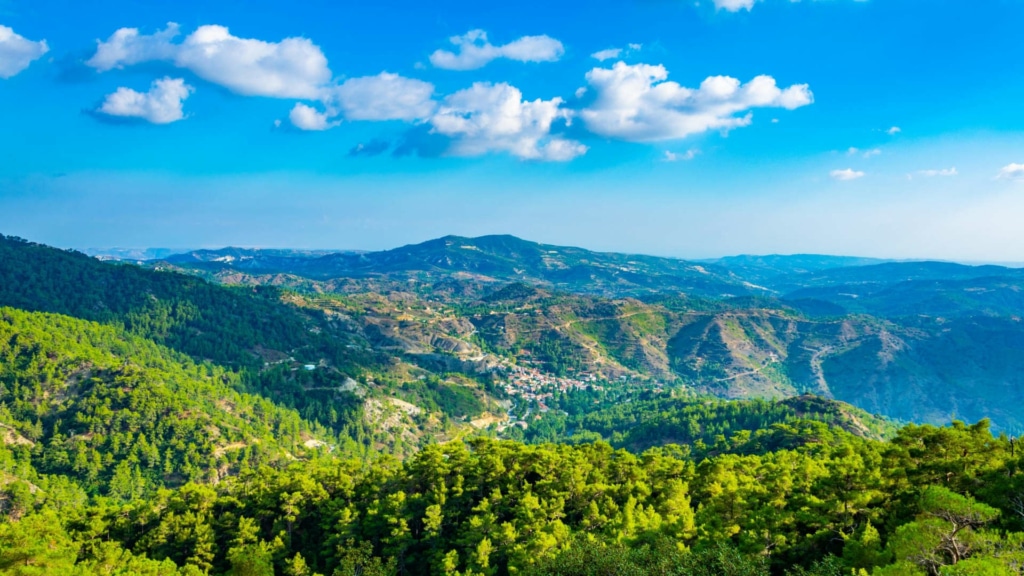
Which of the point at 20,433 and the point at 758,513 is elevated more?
the point at 758,513

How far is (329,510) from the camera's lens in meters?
54.8

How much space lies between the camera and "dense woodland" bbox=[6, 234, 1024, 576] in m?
31.6

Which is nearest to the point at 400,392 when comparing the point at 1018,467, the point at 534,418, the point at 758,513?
the point at 534,418

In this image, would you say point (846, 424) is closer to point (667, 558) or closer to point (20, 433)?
point (667, 558)

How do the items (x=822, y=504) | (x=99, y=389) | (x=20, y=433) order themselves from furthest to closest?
(x=99, y=389) < (x=20, y=433) < (x=822, y=504)

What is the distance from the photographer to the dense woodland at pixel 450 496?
104 feet

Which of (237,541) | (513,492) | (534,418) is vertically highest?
(513,492)

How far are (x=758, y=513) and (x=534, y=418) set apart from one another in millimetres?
143689

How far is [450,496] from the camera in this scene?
55.3 metres

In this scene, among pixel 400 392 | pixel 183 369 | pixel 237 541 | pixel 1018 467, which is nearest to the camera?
pixel 1018 467

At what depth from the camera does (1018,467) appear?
1305 inches

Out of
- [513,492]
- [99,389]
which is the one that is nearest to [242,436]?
[99,389]

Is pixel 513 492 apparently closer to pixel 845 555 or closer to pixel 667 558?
pixel 667 558

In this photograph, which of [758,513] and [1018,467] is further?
[758,513]
